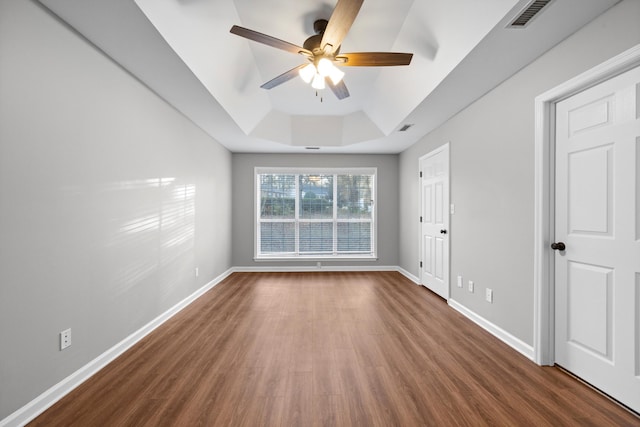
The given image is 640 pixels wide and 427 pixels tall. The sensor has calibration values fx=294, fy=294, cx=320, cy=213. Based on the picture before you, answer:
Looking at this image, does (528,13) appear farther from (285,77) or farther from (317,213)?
(317,213)

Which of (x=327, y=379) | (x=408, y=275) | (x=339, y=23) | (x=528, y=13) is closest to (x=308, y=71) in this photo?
(x=339, y=23)

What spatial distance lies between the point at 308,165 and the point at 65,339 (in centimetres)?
465

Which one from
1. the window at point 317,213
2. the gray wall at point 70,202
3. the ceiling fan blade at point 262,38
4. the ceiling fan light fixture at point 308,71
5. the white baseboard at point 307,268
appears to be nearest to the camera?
the gray wall at point 70,202

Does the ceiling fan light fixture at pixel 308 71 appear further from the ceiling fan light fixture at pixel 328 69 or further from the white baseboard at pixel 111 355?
the white baseboard at pixel 111 355

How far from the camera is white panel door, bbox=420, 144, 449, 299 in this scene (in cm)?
391

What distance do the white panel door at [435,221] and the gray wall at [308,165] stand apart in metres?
1.25

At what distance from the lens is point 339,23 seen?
1978 millimetres

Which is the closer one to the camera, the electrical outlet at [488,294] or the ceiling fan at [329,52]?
the ceiling fan at [329,52]

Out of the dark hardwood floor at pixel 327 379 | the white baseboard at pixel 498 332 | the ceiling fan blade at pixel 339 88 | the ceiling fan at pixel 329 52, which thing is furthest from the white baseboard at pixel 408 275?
the ceiling fan at pixel 329 52

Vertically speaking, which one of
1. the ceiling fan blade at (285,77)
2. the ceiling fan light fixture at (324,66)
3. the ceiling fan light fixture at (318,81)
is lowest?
the ceiling fan light fixture at (318,81)

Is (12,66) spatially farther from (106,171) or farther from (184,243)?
(184,243)

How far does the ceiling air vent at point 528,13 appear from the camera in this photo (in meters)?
1.72

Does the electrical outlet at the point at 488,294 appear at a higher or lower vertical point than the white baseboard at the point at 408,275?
higher

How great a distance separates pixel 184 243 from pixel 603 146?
4.08 m
